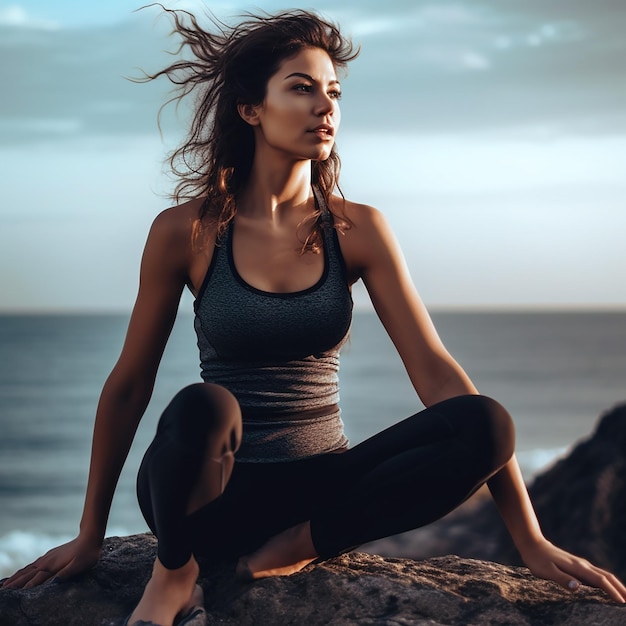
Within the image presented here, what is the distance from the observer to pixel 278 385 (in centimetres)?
285

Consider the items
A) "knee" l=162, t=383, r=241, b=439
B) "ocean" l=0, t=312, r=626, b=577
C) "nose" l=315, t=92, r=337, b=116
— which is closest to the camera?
"knee" l=162, t=383, r=241, b=439

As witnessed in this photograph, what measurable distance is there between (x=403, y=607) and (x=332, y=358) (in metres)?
0.73

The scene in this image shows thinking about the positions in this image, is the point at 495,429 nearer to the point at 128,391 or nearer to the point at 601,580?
the point at 601,580

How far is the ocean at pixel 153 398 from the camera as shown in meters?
21.2

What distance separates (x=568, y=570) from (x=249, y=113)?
1640 millimetres

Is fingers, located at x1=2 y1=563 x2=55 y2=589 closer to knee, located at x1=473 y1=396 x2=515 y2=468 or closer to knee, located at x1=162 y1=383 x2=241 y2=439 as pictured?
knee, located at x1=162 y1=383 x2=241 y2=439

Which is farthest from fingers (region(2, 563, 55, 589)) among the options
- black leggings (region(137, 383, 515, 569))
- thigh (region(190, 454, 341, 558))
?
thigh (region(190, 454, 341, 558))

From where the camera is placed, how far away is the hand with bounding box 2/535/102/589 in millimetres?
2918

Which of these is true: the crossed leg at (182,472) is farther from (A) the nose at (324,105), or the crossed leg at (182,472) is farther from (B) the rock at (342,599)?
(A) the nose at (324,105)

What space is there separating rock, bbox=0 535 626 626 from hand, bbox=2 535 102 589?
3 cm

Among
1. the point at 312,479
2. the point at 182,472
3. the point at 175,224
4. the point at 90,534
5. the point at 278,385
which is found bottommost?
the point at 90,534

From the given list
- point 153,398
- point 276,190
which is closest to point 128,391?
point 276,190

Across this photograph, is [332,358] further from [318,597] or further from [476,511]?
[476,511]

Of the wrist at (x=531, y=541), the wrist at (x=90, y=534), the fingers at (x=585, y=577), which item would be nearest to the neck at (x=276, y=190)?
the wrist at (x=90, y=534)
